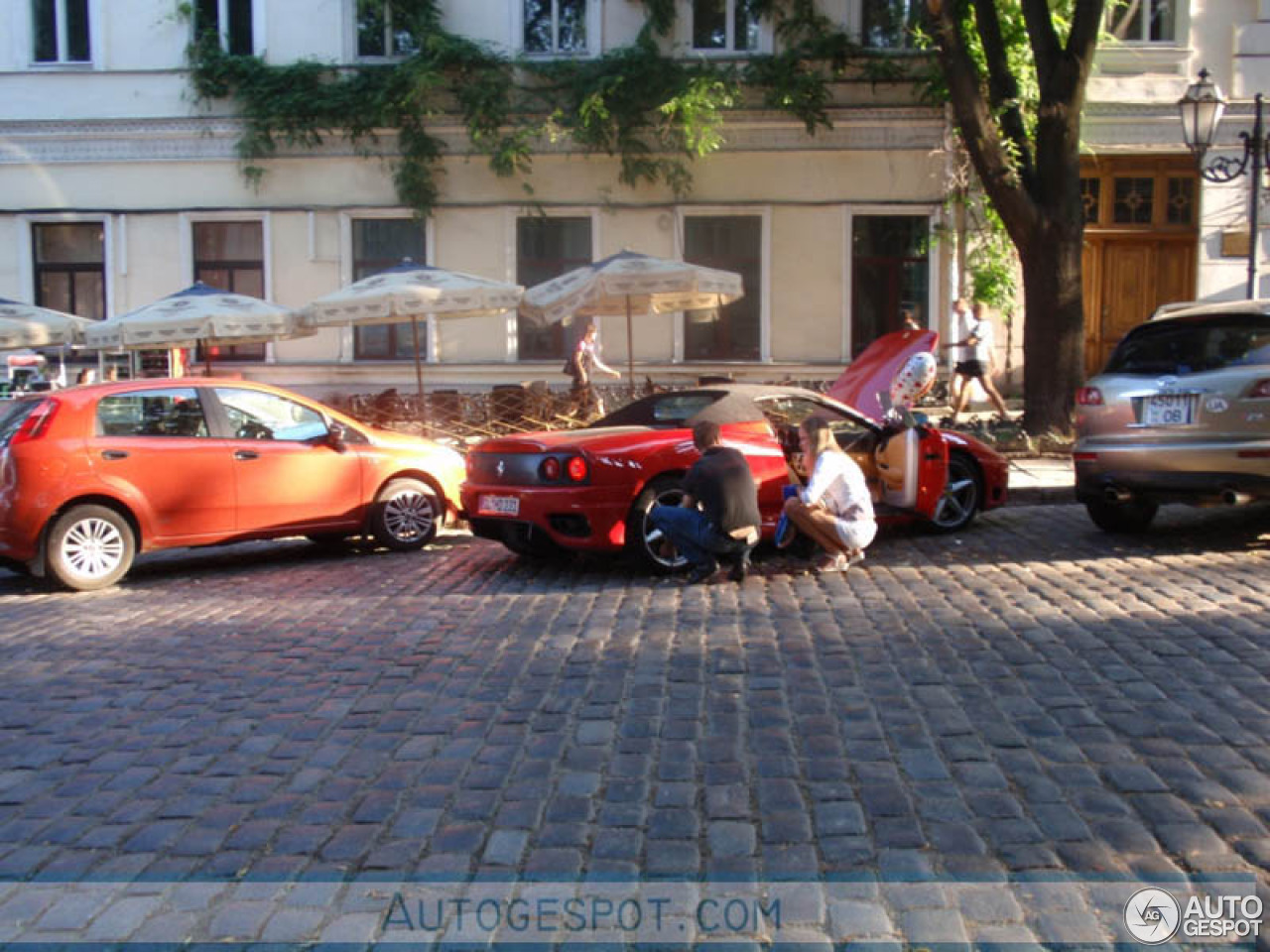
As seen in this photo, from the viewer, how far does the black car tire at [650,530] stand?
934 centimetres

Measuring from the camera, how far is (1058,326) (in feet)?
53.0

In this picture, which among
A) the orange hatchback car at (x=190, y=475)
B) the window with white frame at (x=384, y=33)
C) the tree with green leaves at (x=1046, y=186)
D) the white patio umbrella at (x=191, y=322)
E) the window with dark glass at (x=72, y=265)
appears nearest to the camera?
the orange hatchback car at (x=190, y=475)

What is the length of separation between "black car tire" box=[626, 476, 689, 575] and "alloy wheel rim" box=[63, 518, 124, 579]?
13.0ft

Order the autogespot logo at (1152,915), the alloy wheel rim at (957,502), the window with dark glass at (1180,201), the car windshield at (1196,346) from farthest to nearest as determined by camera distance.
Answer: the window with dark glass at (1180,201) < the alloy wheel rim at (957,502) < the car windshield at (1196,346) < the autogespot logo at (1152,915)

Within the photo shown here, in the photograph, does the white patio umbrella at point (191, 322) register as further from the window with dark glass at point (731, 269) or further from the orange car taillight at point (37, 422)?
the window with dark glass at point (731, 269)

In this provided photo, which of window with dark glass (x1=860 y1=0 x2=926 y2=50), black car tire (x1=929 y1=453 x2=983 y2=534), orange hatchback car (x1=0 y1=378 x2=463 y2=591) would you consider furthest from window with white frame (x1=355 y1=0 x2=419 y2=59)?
black car tire (x1=929 y1=453 x2=983 y2=534)

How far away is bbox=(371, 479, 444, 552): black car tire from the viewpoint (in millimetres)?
11391

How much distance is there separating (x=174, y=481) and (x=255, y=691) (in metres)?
4.33

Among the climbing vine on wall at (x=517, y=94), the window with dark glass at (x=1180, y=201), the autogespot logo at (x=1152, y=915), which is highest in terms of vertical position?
the climbing vine on wall at (x=517, y=94)

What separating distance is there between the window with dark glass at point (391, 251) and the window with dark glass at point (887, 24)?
836cm

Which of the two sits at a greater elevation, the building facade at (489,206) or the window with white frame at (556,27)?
the window with white frame at (556,27)

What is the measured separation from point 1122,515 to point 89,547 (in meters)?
8.21

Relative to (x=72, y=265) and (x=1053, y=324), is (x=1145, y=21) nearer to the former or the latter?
(x=1053, y=324)

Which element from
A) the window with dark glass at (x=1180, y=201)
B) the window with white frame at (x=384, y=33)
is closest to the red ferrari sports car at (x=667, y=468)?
the window with dark glass at (x=1180, y=201)
